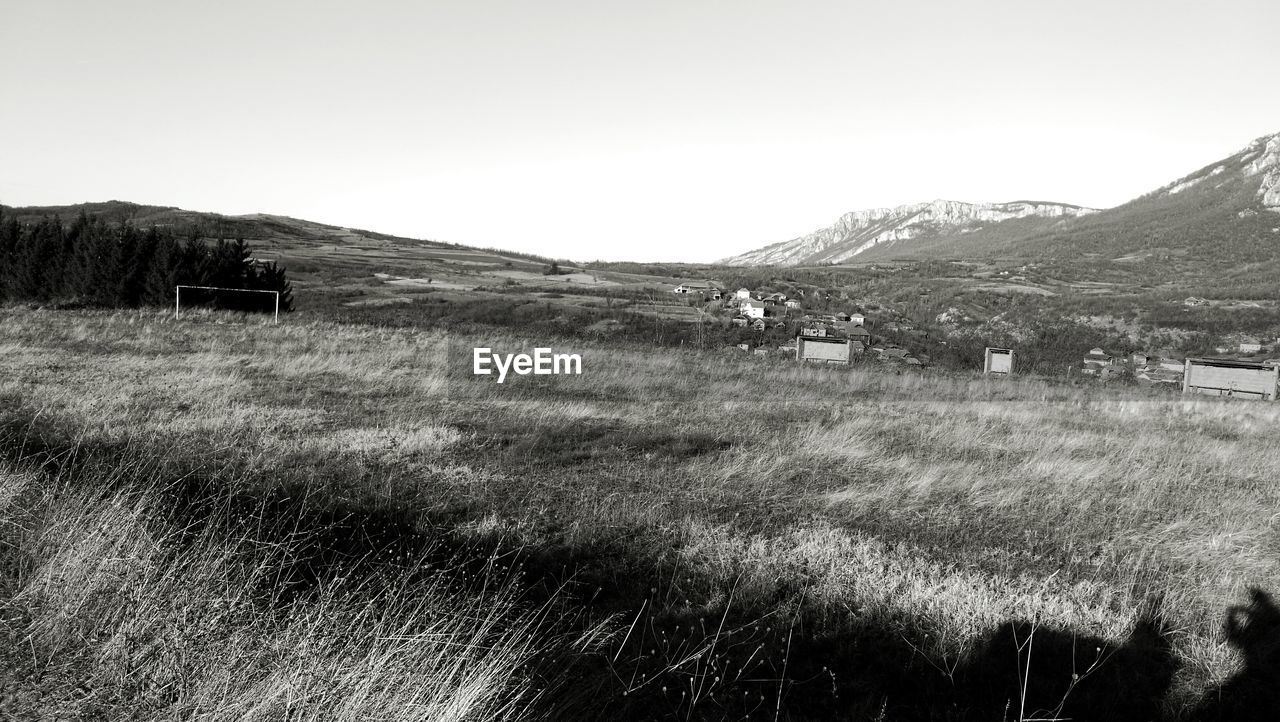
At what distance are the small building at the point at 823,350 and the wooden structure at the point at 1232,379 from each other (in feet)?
36.1

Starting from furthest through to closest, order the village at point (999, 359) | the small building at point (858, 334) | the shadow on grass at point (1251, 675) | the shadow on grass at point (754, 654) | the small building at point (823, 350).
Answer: the small building at point (858, 334) < the small building at point (823, 350) < the village at point (999, 359) < the shadow on grass at point (1251, 675) < the shadow on grass at point (754, 654)

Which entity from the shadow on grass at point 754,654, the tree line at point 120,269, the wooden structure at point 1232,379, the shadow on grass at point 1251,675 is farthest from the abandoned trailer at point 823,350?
the tree line at point 120,269

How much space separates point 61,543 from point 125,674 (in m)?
1.85

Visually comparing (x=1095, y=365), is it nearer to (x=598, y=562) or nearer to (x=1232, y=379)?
(x=1232, y=379)

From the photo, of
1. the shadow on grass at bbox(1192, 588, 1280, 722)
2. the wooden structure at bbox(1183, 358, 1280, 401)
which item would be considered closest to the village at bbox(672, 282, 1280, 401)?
the wooden structure at bbox(1183, 358, 1280, 401)

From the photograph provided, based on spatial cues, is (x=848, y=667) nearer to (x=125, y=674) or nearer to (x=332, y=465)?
(x=125, y=674)

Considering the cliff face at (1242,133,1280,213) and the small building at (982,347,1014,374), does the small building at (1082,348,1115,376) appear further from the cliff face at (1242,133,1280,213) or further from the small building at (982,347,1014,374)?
the cliff face at (1242,133,1280,213)

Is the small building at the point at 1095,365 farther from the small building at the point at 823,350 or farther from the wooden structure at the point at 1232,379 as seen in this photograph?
the small building at the point at 823,350

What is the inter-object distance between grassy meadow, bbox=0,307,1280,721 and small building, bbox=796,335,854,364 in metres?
12.6

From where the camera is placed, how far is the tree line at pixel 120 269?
3388 cm

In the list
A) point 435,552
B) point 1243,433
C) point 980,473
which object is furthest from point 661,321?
point 435,552

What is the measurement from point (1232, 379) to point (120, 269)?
48.4m

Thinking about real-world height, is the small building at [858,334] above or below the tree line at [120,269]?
below

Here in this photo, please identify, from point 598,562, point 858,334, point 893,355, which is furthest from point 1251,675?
point 858,334
